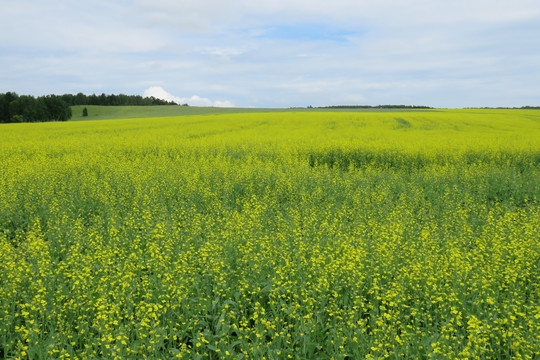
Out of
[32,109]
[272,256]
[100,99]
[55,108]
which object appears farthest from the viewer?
[100,99]

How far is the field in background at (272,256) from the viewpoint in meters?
4.40

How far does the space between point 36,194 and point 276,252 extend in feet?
27.2

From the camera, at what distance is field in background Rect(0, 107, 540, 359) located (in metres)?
4.40

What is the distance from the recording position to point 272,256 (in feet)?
20.6

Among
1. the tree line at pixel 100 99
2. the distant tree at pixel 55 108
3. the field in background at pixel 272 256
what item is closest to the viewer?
the field in background at pixel 272 256

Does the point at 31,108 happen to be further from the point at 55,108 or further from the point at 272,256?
the point at 272,256

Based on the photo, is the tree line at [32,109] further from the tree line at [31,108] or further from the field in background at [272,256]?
the field in background at [272,256]

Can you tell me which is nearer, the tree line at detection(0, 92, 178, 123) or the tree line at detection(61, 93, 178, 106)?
the tree line at detection(0, 92, 178, 123)

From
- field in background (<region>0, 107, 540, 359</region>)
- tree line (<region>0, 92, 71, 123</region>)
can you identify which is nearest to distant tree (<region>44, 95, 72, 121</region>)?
tree line (<region>0, 92, 71, 123</region>)

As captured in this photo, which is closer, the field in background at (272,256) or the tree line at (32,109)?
the field in background at (272,256)

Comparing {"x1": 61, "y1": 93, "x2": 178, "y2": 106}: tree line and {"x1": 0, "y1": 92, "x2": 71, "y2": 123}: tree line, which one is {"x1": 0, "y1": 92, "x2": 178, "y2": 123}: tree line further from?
{"x1": 61, "y1": 93, "x2": 178, "y2": 106}: tree line

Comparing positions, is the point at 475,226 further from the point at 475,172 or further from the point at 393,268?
the point at 475,172

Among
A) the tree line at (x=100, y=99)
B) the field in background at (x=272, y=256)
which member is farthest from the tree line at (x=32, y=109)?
the field in background at (x=272, y=256)

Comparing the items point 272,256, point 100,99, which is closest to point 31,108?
point 100,99
